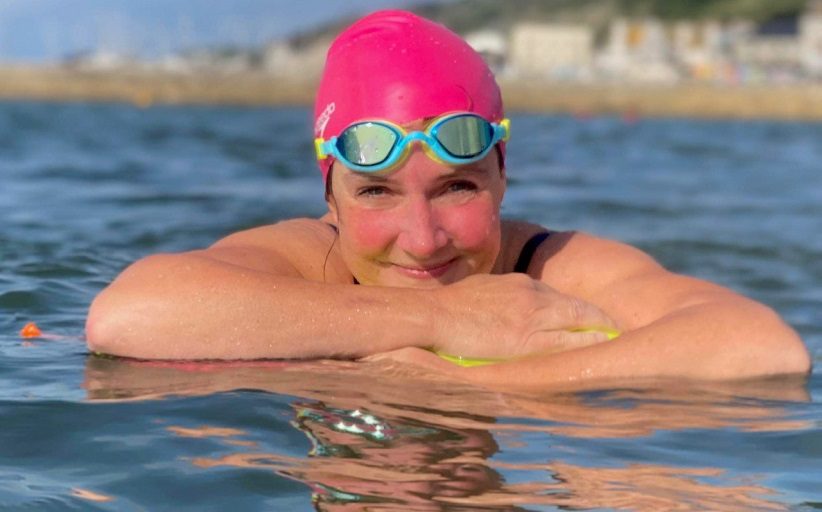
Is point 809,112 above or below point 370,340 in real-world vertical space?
Answer: above

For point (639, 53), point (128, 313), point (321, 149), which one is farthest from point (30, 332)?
point (639, 53)

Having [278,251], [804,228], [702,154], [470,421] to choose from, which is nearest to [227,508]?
[470,421]

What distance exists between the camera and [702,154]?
2769 cm

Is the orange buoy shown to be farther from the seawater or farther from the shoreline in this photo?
the shoreline

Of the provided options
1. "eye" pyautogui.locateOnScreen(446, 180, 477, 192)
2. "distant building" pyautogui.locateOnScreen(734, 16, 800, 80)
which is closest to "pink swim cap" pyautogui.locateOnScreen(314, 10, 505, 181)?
"eye" pyautogui.locateOnScreen(446, 180, 477, 192)

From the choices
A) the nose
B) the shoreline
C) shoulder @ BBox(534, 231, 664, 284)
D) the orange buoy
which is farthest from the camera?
the shoreline

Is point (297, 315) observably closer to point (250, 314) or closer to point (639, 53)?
point (250, 314)

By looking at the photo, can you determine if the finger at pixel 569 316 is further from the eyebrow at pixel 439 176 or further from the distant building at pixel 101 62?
the distant building at pixel 101 62

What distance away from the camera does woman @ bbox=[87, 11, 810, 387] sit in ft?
14.0

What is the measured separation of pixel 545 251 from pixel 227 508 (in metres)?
2.20

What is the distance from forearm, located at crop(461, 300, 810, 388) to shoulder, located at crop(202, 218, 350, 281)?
0.77 metres

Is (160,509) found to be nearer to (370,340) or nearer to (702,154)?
(370,340)

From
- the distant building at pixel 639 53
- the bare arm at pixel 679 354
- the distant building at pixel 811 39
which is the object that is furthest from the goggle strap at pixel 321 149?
the distant building at pixel 811 39

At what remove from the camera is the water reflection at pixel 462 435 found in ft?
10.5
